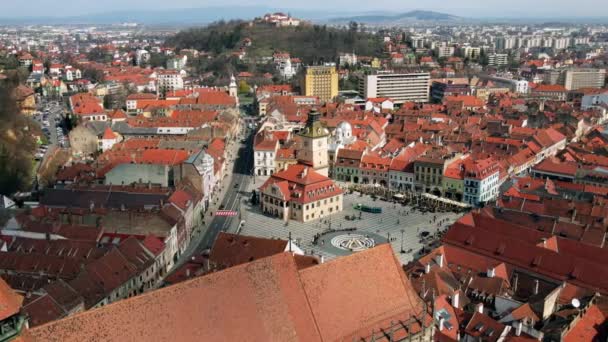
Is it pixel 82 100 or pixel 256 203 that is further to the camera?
pixel 82 100

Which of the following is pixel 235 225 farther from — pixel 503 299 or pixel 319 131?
pixel 503 299

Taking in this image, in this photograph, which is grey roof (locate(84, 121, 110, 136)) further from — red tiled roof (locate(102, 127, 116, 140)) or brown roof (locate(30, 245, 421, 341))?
brown roof (locate(30, 245, 421, 341))

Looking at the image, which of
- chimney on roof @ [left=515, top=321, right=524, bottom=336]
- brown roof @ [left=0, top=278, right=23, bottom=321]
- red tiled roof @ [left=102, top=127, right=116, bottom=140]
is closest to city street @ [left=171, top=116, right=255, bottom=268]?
red tiled roof @ [left=102, top=127, right=116, bottom=140]

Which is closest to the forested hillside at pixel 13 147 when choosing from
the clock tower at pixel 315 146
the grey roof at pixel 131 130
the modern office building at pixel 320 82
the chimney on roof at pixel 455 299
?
the grey roof at pixel 131 130

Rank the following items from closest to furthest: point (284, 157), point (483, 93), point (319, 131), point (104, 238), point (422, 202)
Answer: point (104, 238) < point (422, 202) < point (319, 131) < point (284, 157) < point (483, 93)

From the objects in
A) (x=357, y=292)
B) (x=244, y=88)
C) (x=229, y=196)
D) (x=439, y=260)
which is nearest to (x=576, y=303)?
(x=439, y=260)

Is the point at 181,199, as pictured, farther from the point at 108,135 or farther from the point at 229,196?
the point at 108,135

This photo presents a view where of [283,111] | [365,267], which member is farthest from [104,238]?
[283,111]
